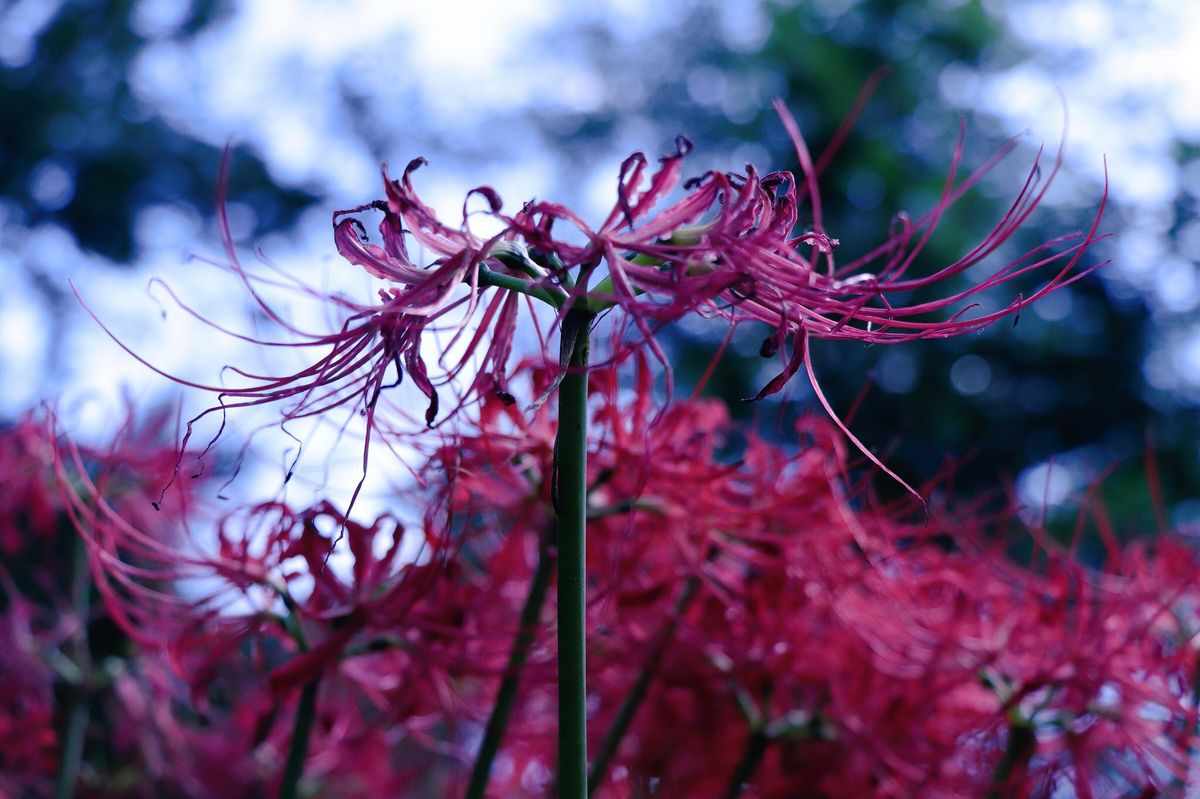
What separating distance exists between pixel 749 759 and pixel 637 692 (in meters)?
0.10

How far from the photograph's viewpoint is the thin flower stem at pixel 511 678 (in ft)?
2.13

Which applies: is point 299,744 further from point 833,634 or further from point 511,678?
point 833,634

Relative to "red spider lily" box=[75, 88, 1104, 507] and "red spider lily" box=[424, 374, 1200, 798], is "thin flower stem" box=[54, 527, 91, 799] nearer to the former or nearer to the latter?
"red spider lily" box=[424, 374, 1200, 798]

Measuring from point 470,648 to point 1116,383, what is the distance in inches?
200

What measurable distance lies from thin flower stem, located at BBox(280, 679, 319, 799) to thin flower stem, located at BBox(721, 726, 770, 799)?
0.30m

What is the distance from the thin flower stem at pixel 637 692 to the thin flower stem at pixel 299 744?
193mm

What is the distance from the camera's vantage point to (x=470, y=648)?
76cm

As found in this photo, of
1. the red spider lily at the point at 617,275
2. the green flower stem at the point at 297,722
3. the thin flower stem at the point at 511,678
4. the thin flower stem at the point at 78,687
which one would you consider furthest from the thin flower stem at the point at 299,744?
the thin flower stem at the point at 78,687

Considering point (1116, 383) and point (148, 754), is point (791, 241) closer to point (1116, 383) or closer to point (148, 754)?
point (148, 754)

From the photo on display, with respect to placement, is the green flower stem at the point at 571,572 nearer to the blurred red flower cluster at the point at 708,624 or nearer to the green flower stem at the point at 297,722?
the blurred red flower cluster at the point at 708,624

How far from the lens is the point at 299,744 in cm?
67

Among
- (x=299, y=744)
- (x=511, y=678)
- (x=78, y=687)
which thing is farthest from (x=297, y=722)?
(x=78, y=687)

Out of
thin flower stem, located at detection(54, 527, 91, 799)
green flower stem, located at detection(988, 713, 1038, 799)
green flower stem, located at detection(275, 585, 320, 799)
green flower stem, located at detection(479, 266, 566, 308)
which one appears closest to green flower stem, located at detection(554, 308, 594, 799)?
green flower stem, located at detection(479, 266, 566, 308)

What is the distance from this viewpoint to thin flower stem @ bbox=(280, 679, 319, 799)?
0.66m
